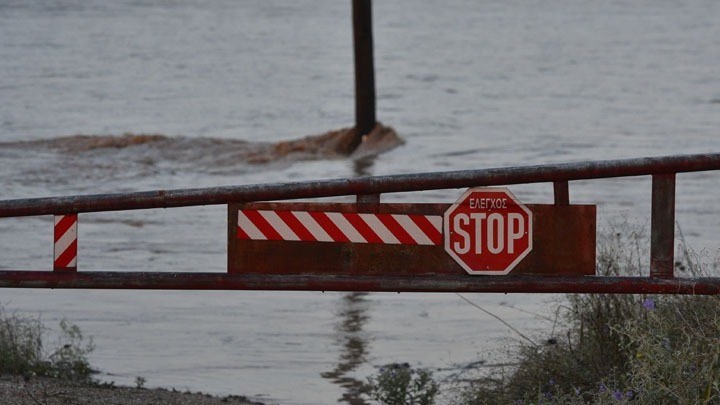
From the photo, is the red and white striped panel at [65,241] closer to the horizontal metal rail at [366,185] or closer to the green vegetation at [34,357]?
the horizontal metal rail at [366,185]

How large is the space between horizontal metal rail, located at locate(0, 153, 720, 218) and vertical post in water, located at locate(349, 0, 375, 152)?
518 inches

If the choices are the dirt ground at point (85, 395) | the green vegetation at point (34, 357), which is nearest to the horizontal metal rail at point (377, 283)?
the dirt ground at point (85, 395)

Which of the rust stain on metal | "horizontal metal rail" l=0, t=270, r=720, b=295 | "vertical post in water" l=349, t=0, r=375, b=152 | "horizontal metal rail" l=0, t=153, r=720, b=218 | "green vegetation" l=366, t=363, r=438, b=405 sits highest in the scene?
"vertical post in water" l=349, t=0, r=375, b=152

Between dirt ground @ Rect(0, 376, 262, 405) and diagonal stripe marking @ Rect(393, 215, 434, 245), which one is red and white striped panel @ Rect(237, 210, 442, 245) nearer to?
diagonal stripe marking @ Rect(393, 215, 434, 245)

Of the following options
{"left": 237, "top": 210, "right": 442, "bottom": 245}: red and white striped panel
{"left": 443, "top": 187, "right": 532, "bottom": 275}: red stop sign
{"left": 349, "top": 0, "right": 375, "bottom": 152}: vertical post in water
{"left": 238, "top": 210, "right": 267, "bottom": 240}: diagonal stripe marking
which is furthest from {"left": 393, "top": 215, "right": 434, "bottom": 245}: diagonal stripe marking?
{"left": 349, "top": 0, "right": 375, "bottom": 152}: vertical post in water

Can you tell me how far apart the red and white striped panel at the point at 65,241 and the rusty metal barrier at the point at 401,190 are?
0.10ft

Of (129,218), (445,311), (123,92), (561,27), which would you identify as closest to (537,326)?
(445,311)

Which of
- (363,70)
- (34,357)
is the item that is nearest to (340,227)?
(34,357)

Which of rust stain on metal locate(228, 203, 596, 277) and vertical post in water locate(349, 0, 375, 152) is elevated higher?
vertical post in water locate(349, 0, 375, 152)

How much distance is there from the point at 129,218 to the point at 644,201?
4827mm

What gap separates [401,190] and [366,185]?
15 cm

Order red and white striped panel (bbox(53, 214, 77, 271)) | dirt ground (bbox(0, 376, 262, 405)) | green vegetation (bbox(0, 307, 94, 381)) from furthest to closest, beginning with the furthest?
green vegetation (bbox(0, 307, 94, 381))
dirt ground (bbox(0, 376, 262, 405))
red and white striped panel (bbox(53, 214, 77, 271))

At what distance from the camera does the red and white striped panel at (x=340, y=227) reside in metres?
5.45

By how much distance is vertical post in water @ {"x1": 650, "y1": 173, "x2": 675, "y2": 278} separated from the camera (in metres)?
5.36
